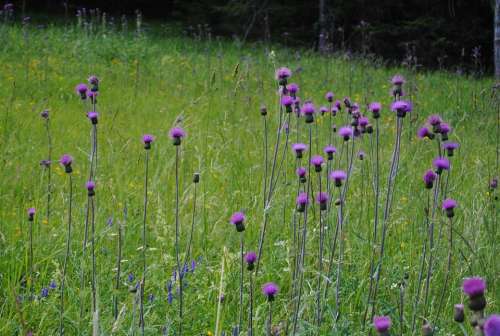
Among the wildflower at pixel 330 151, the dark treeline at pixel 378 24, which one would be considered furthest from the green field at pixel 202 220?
the dark treeline at pixel 378 24

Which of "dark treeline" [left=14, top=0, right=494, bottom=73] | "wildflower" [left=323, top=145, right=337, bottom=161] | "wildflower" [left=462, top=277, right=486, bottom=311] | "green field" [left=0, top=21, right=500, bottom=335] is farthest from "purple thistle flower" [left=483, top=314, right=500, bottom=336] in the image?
"dark treeline" [left=14, top=0, right=494, bottom=73]

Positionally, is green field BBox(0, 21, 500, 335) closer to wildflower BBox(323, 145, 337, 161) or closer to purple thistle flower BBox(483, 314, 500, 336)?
wildflower BBox(323, 145, 337, 161)

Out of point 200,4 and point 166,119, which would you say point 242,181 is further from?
point 200,4

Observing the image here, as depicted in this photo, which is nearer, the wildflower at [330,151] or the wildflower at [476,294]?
the wildflower at [476,294]

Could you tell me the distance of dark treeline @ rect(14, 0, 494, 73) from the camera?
13258mm

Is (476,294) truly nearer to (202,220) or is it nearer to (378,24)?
(202,220)

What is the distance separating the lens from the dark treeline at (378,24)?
1326cm

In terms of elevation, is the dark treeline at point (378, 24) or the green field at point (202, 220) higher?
the dark treeline at point (378, 24)

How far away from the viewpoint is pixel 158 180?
107 inches

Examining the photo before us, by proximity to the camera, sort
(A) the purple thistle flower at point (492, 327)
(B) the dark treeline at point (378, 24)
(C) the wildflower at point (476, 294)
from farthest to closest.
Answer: (B) the dark treeline at point (378, 24) < (C) the wildflower at point (476, 294) < (A) the purple thistle flower at point (492, 327)

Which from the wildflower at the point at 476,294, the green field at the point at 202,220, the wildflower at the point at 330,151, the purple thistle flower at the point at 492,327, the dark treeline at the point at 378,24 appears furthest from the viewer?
the dark treeline at the point at 378,24

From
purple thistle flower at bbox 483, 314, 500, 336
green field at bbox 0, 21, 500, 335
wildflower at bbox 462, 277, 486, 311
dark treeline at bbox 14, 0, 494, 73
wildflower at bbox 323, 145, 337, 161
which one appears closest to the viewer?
purple thistle flower at bbox 483, 314, 500, 336

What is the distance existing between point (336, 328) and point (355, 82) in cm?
593

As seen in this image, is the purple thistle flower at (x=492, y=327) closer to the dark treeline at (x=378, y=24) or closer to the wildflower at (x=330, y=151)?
the wildflower at (x=330, y=151)
